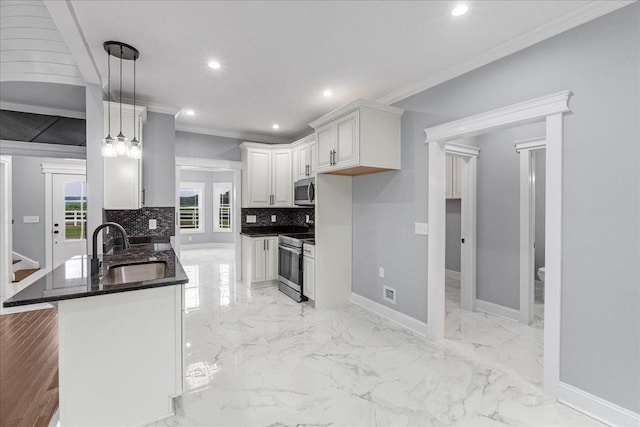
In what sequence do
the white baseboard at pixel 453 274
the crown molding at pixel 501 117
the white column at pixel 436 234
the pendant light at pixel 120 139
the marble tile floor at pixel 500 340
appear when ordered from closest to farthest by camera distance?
the crown molding at pixel 501 117, the pendant light at pixel 120 139, the marble tile floor at pixel 500 340, the white column at pixel 436 234, the white baseboard at pixel 453 274

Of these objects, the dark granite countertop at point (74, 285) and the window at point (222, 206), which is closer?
the dark granite countertop at point (74, 285)

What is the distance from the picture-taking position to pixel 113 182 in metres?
3.28

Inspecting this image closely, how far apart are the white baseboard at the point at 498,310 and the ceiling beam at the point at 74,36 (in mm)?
4957

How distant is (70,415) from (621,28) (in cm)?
399

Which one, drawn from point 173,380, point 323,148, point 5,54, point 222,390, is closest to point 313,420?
point 222,390

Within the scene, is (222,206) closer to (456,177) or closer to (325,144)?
(325,144)

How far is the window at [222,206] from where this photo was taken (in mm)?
9656

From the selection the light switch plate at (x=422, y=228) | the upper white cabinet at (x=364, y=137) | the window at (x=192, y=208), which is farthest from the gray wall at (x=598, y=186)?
the window at (x=192, y=208)

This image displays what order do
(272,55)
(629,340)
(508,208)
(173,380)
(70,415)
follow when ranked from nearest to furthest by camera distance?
(70,415), (629,340), (173,380), (272,55), (508,208)

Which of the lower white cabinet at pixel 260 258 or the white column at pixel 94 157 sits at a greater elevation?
the white column at pixel 94 157

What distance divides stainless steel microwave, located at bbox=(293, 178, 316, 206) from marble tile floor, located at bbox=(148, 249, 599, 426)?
1.61 meters

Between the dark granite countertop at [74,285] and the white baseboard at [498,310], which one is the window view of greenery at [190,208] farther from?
the white baseboard at [498,310]

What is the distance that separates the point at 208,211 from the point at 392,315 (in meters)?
7.68

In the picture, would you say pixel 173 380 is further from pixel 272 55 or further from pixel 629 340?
pixel 629 340
